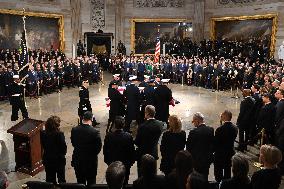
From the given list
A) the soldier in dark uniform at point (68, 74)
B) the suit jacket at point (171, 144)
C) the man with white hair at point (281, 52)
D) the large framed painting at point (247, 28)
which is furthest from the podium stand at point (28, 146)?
the large framed painting at point (247, 28)

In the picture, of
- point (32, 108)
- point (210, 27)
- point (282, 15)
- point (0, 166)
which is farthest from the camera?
point (210, 27)

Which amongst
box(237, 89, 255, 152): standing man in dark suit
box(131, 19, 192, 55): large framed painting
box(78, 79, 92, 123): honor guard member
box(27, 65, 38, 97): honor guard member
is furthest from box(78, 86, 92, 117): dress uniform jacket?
box(131, 19, 192, 55): large framed painting

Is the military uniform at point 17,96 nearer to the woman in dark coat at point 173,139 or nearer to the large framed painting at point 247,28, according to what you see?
the woman in dark coat at point 173,139

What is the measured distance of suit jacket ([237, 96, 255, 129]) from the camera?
770cm

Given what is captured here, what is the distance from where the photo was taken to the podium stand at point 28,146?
691 centimetres

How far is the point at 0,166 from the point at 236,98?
12.3 meters

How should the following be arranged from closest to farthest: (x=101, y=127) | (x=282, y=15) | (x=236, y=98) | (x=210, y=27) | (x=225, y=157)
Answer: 1. (x=225, y=157)
2. (x=101, y=127)
3. (x=236, y=98)
4. (x=282, y=15)
5. (x=210, y=27)

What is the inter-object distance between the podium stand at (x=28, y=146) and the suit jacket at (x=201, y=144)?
3555 millimetres

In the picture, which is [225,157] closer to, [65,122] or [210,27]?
[65,122]

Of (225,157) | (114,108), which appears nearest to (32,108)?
(114,108)

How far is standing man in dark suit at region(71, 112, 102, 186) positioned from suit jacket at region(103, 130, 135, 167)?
20 cm

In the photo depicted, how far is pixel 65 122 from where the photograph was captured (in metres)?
11.2

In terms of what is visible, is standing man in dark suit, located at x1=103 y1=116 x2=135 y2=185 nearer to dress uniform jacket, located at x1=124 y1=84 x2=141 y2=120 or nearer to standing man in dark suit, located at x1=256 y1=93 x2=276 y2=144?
standing man in dark suit, located at x1=256 y1=93 x2=276 y2=144

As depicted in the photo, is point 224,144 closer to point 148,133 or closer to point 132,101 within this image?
point 148,133
